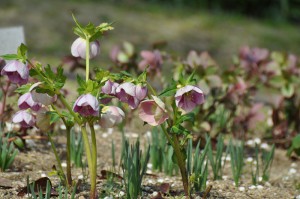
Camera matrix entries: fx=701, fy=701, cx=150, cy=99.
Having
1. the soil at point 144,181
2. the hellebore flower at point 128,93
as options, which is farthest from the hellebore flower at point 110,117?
the soil at point 144,181

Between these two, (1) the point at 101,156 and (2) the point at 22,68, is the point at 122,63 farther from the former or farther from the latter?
(2) the point at 22,68

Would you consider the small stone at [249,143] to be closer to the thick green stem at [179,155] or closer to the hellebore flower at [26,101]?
the thick green stem at [179,155]

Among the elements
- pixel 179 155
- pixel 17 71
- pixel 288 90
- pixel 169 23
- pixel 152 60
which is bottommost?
pixel 179 155

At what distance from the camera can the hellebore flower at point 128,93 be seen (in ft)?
6.19

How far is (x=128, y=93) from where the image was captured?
188cm

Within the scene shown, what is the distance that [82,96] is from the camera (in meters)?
1.84

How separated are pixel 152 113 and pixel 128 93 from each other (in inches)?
3.8

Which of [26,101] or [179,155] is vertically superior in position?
[26,101]

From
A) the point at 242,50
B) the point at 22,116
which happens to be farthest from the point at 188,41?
the point at 22,116

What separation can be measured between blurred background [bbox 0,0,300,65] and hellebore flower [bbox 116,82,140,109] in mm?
3531

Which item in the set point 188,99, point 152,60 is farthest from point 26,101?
point 152,60

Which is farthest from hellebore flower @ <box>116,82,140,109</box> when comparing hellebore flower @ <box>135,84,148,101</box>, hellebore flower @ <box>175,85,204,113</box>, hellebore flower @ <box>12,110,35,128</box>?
hellebore flower @ <box>12,110,35,128</box>

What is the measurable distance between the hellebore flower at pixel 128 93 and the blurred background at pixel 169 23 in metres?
3.53

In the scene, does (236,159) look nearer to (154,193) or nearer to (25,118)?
(154,193)
